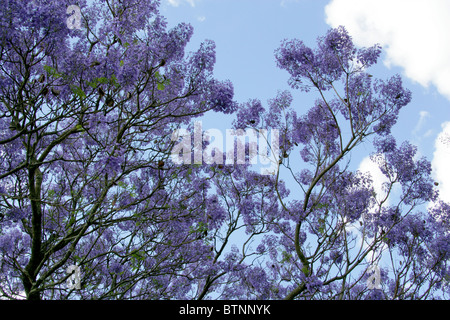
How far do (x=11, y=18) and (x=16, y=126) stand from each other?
1183 mm

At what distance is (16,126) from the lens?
4582 millimetres

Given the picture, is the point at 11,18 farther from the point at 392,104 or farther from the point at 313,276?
the point at 392,104

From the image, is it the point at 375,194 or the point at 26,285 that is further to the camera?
the point at 375,194

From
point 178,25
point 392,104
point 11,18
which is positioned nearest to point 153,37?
point 178,25

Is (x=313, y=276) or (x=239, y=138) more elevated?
(x=239, y=138)

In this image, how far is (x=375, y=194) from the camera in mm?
8328

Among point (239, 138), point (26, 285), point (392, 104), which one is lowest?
point (26, 285)

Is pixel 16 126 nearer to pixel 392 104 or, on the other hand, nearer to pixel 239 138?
pixel 239 138

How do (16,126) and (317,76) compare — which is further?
(317,76)
